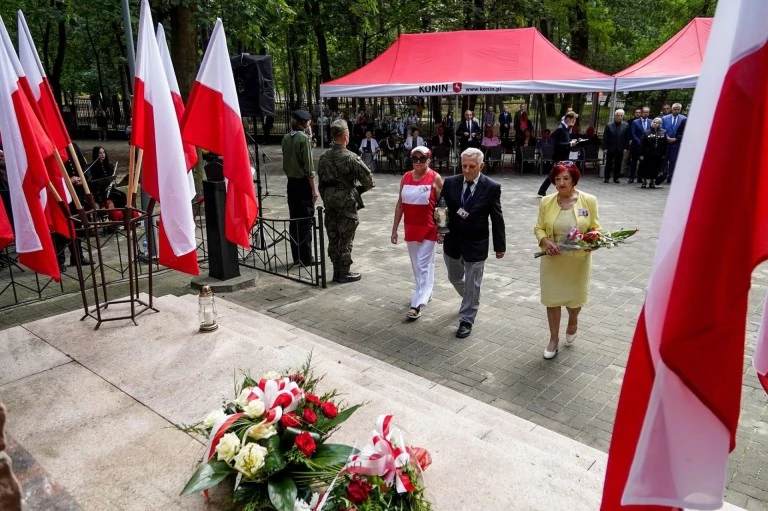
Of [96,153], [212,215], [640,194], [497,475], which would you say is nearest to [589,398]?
[497,475]

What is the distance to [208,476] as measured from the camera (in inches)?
98.0

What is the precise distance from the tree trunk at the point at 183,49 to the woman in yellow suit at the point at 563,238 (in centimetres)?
868

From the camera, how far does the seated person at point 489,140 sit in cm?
1828

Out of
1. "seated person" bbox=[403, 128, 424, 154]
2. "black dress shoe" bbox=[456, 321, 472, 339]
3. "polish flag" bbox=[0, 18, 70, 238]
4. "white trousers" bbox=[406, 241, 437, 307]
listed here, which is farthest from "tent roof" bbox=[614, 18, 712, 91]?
"polish flag" bbox=[0, 18, 70, 238]

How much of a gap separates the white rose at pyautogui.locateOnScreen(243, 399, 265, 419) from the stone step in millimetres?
1426

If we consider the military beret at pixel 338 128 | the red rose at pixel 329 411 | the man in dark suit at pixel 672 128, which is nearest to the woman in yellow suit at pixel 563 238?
the military beret at pixel 338 128

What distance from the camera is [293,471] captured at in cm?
253

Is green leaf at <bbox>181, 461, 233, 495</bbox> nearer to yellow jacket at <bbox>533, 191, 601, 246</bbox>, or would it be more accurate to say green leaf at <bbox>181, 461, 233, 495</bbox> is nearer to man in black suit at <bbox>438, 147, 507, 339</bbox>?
yellow jacket at <bbox>533, 191, 601, 246</bbox>

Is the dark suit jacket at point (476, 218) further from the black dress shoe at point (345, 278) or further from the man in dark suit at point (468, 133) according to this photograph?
the man in dark suit at point (468, 133)

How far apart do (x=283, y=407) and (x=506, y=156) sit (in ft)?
67.7

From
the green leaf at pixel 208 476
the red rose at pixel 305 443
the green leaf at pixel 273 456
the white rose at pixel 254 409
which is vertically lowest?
the green leaf at pixel 208 476

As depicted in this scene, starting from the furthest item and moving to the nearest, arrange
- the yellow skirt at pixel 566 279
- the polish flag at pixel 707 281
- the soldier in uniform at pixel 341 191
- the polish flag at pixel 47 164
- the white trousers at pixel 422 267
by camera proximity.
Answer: the soldier in uniform at pixel 341 191, the white trousers at pixel 422 267, the yellow skirt at pixel 566 279, the polish flag at pixel 47 164, the polish flag at pixel 707 281

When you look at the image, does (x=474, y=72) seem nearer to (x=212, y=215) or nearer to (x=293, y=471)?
(x=212, y=215)

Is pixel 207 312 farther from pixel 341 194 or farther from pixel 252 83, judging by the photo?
pixel 252 83
